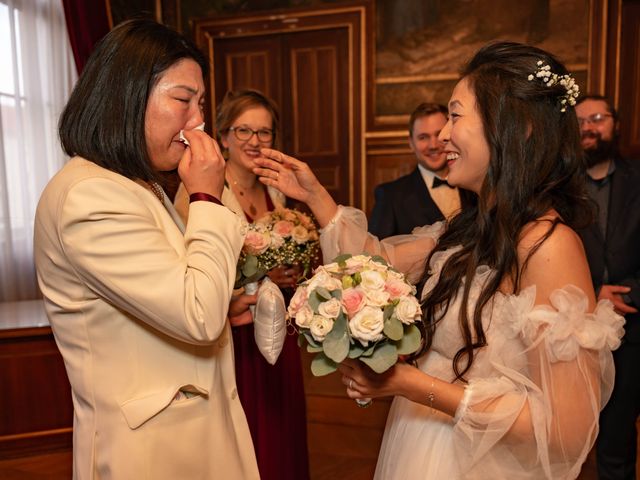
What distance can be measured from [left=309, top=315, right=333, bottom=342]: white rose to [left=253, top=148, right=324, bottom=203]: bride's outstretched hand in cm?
94

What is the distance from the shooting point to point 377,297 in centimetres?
133

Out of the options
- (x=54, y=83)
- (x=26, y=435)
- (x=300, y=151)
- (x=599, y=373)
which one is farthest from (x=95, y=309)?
(x=300, y=151)

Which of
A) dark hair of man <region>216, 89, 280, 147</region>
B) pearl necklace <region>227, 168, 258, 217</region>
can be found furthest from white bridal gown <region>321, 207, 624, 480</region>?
dark hair of man <region>216, 89, 280, 147</region>

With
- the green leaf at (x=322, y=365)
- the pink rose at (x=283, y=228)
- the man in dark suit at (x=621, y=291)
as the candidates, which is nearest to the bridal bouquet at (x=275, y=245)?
the pink rose at (x=283, y=228)

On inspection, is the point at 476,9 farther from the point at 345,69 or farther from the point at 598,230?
the point at 598,230

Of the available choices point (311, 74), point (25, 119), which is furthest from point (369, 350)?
point (311, 74)

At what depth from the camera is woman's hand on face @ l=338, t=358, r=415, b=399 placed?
147 centimetres

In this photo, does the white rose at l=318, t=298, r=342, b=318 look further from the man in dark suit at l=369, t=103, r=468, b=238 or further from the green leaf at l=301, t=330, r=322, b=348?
the man in dark suit at l=369, t=103, r=468, b=238

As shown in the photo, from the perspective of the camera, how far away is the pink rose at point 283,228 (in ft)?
8.17

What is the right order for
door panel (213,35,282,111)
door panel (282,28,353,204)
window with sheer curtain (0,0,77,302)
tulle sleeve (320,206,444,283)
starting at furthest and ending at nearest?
door panel (213,35,282,111), door panel (282,28,353,204), window with sheer curtain (0,0,77,302), tulle sleeve (320,206,444,283)

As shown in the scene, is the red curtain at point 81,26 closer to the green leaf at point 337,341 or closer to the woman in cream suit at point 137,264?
the woman in cream suit at point 137,264

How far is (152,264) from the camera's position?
127cm

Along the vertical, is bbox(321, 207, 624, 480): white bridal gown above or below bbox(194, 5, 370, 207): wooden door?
below

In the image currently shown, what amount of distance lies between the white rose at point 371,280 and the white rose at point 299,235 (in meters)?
1.15
